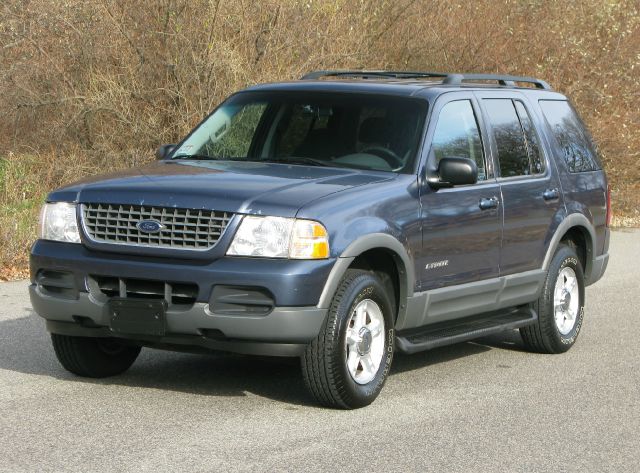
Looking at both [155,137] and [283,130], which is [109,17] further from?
[283,130]

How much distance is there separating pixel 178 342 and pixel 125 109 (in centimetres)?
1063

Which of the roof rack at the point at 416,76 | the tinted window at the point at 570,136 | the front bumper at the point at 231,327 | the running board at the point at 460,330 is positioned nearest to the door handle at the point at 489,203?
the running board at the point at 460,330

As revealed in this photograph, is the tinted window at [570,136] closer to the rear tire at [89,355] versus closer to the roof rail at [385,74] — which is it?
the roof rail at [385,74]

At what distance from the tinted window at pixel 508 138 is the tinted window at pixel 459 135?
0.77 ft

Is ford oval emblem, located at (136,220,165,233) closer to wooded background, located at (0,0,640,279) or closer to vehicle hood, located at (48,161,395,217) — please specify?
vehicle hood, located at (48,161,395,217)

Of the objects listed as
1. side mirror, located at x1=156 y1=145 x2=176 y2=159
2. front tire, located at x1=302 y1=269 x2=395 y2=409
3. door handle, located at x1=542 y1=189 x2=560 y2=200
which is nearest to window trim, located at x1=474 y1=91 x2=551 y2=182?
door handle, located at x1=542 y1=189 x2=560 y2=200

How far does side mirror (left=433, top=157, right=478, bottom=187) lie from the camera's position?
813 centimetres

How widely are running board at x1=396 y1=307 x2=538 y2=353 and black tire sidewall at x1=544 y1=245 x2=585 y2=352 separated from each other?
0.18m

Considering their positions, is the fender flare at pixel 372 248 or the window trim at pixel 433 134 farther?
the window trim at pixel 433 134

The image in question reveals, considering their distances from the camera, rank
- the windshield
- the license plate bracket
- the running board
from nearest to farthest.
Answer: the license plate bracket, the running board, the windshield

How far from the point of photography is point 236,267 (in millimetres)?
7121

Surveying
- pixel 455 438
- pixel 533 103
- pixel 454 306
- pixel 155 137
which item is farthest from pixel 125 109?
pixel 455 438

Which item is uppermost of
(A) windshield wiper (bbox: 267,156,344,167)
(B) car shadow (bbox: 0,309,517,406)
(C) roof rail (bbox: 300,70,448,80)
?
(C) roof rail (bbox: 300,70,448,80)

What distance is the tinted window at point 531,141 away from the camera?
378 inches
